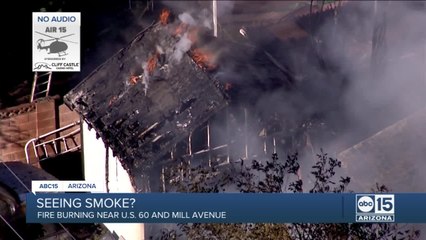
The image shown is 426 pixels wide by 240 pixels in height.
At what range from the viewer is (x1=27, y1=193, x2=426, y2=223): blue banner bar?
35.0 feet

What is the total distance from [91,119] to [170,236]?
1.66m

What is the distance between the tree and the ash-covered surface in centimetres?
43

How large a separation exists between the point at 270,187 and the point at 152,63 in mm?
2080

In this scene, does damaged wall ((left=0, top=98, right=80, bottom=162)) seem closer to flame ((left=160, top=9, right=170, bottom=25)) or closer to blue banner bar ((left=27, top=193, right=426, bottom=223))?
blue banner bar ((left=27, top=193, right=426, bottom=223))

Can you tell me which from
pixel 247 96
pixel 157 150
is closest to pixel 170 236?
pixel 157 150

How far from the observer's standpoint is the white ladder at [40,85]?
12180mm

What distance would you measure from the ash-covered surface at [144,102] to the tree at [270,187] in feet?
1.42

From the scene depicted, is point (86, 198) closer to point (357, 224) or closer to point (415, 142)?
point (357, 224)

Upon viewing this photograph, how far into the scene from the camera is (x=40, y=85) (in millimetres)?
12297

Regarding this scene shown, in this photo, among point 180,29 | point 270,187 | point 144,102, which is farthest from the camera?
point 180,29
